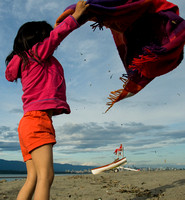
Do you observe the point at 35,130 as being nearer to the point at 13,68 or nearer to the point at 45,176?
the point at 45,176

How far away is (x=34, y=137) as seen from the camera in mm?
2037

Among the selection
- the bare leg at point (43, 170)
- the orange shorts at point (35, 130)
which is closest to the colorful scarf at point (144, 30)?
the orange shorts at point (35, 130)

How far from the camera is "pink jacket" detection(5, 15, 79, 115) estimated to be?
218 cm

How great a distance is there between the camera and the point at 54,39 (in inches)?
85.6

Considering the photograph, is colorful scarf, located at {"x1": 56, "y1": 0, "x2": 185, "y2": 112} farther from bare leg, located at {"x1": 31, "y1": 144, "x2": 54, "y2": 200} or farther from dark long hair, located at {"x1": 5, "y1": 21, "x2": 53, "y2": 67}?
bare leg, located at {"x1": 31, "y1": 144, "x2": 54, "y2": 200}

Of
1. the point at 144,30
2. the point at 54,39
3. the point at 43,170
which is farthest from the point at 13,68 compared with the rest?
the point at 144,30

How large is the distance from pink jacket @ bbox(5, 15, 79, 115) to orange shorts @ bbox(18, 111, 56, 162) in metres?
0.09

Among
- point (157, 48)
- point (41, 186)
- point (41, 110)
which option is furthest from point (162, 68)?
point (41, 186)

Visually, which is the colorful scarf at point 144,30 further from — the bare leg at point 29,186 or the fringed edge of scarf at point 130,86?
the bare leg at point 29,186

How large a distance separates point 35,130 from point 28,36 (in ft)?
3.33

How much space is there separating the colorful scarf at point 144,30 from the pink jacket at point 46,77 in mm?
670

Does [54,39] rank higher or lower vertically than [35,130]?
higher

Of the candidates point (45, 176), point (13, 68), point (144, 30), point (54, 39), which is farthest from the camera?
point (144, 30)

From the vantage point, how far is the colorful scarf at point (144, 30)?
2721mm
